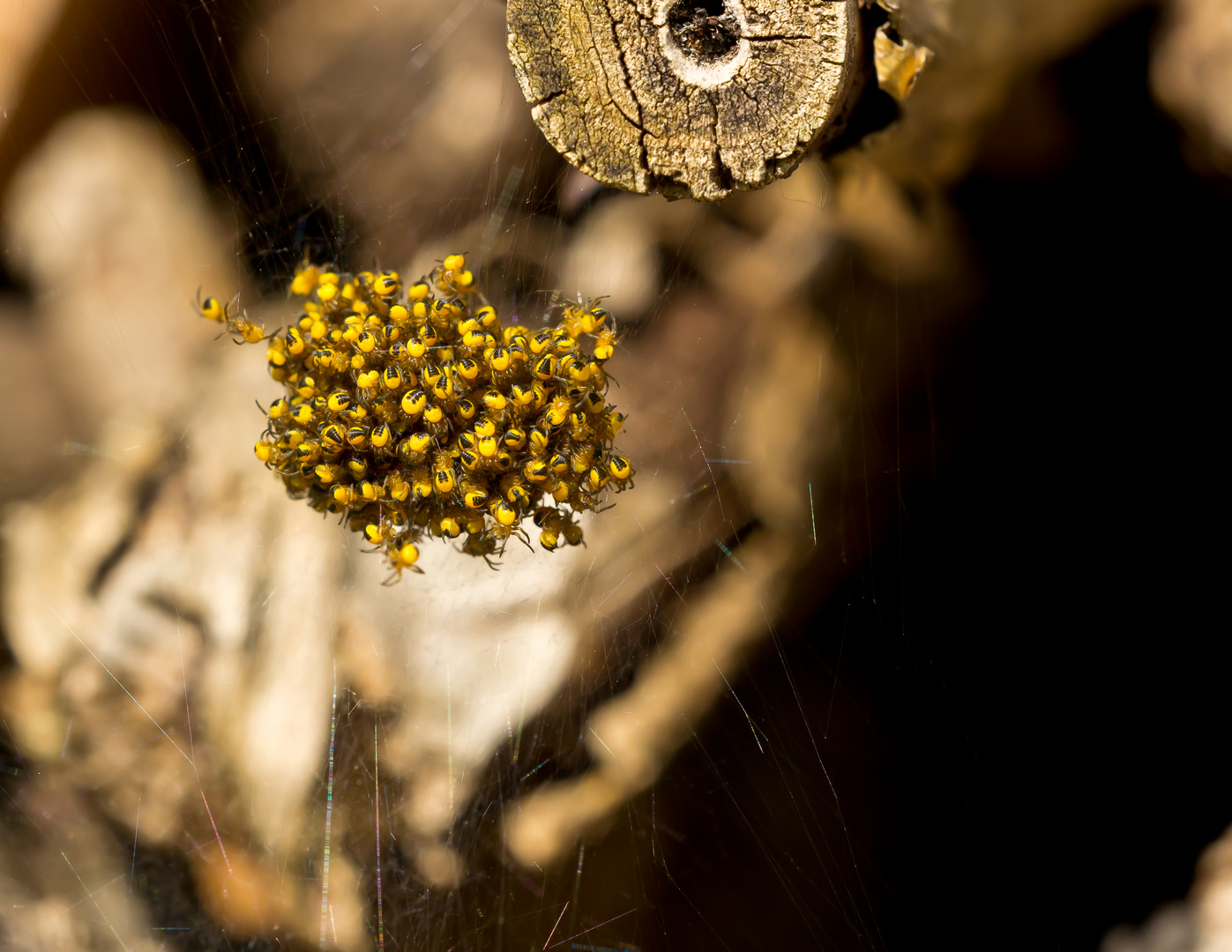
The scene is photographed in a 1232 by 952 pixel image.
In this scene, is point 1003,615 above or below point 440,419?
below

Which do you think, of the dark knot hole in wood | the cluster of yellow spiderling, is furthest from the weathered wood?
the cluster of yellow spiderling

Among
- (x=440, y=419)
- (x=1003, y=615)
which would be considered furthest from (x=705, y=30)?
(x=1003, y=615)

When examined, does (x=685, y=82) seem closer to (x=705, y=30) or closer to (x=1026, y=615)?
(x=705, y=30)

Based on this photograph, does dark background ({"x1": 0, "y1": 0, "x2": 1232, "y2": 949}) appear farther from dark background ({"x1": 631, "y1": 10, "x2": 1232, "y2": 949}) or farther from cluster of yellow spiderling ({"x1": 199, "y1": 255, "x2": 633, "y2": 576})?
cluster of yellow spiderling ({"x1": 199, "y1": 255, "x2": 633, "y2": 576})

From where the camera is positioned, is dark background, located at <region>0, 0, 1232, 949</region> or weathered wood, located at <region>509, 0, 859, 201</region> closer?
weathered wood, located at <region>509, 0, 859, 201</region>

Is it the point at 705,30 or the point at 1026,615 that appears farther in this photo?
the point at 1026,615
